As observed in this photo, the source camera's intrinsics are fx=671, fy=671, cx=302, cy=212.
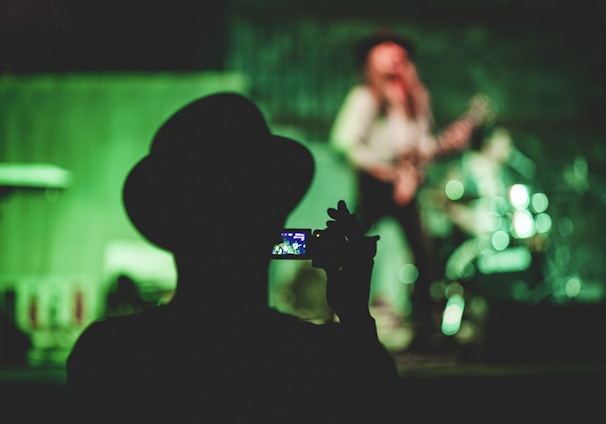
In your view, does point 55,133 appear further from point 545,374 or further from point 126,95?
point 545,374

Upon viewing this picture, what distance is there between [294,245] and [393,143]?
369 centimetres

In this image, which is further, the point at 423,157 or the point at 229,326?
the point at 423,157

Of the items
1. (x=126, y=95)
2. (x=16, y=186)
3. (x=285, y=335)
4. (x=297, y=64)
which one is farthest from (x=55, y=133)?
(x=285, y=335)

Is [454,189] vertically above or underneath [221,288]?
above

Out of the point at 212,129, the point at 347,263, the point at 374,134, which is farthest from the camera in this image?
the point at 374,134

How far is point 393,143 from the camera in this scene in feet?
17.0

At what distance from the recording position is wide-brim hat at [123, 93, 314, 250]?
1.48 metres

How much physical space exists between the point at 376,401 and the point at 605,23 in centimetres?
715

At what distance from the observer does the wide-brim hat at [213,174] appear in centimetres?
148

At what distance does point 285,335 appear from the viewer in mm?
1439

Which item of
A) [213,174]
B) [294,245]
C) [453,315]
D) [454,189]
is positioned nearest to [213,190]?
[213,174]

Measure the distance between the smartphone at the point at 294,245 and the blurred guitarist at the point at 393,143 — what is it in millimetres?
2957

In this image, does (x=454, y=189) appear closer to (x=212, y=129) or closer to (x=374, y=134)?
(x=374, y=134)

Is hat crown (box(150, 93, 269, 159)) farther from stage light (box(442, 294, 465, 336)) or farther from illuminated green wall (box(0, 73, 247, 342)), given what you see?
illuminated green wall (box(0, 73, 247, 342))
